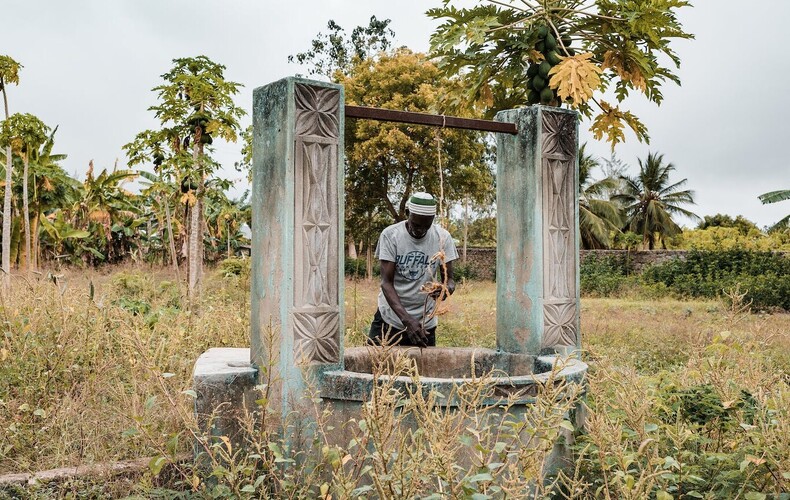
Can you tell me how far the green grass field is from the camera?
3207 mm

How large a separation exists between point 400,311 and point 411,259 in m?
0.43

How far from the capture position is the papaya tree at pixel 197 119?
9984 millimetres

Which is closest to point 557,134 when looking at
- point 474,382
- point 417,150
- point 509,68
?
point 509,68

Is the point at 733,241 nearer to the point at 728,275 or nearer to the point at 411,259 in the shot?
the point at 728,275

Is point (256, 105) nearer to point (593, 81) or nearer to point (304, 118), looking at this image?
point (304, 118)

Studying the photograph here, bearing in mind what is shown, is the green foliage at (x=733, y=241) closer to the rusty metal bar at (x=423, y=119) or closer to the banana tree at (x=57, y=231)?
the banana tree at (x=57, y=231)

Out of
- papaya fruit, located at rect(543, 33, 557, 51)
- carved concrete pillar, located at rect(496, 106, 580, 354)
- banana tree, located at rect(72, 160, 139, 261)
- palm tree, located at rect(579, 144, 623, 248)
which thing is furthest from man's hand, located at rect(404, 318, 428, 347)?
palm tree, located at rect(579, 144, 623, 248)

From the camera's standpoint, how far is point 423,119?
175 inches

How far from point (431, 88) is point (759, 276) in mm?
10092

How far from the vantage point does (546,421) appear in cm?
260

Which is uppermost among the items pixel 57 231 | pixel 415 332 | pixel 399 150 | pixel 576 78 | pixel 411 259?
pixel 399 150

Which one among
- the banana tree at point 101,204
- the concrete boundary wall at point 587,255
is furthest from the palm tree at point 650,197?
the banana tree at point 101,204

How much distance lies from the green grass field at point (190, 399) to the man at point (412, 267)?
46.4 inches

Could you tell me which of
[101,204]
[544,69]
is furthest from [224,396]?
[101,204]
